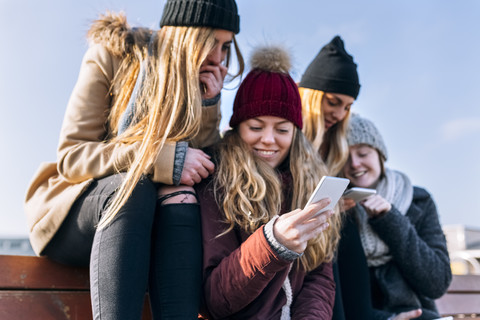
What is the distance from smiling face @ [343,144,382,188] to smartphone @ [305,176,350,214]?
1333mm

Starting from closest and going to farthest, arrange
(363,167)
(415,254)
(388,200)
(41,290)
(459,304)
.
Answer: (41,290) → (415,254) → (388,200) → (363,167) → (459,304)

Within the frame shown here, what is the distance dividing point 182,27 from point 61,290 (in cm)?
115

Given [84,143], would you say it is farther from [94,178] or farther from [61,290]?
[61,290]

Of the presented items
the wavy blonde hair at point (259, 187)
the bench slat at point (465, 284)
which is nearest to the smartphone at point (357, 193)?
the wavy blonde hair at point (259, 187)

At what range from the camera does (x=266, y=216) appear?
2.10 m

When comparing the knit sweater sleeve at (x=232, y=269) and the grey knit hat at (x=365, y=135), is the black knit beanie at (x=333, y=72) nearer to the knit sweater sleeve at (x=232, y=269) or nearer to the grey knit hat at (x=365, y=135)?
the grey knit hat at (x=365, y=135)

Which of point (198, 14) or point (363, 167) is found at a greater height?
point (198, 14)

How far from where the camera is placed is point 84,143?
2.07 meters

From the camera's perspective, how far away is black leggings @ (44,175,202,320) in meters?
1.66

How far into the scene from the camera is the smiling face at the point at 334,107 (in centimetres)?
313

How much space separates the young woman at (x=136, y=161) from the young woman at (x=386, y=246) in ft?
3.00

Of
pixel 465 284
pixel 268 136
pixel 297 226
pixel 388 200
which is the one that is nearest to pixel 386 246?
pixel 388 200

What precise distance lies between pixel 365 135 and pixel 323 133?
0.27 metres

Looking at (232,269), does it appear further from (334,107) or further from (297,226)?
(334,107)
